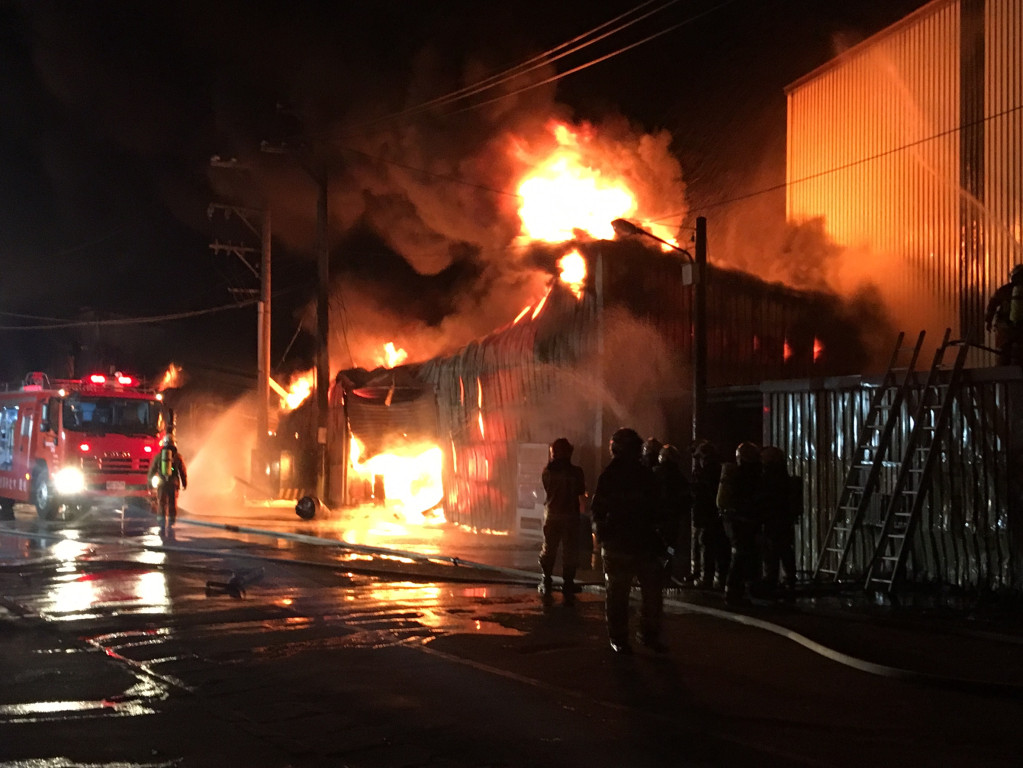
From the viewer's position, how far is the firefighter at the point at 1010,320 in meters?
10.4

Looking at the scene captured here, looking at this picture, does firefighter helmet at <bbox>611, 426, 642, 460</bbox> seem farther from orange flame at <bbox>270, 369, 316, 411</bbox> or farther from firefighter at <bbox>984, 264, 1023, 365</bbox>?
orange flame at <bbox>270, 369, 316, 411</bbox>

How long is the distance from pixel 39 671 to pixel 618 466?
4243 mm

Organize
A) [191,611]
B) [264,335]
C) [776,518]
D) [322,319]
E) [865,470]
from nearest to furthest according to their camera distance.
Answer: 1. [191,611]
2. [776,518]
3. [865,470]
4. [322,319]
5. [264,335]

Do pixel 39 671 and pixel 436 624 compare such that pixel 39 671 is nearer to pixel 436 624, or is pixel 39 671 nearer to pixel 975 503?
pixel 436 624

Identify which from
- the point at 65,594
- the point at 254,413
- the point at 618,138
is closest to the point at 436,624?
the point at 65,594

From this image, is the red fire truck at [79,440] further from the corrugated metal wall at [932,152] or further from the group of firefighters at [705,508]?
the corrugated metal wall at [932,152]

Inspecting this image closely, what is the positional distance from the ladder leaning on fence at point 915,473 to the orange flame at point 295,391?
Result: 19719 mm

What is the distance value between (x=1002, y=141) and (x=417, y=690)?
14746mm

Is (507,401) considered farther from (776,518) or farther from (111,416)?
(776,518)

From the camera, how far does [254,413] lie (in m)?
31.3

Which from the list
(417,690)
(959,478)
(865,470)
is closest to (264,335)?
(865,470)

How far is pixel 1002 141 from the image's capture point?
54.6ft

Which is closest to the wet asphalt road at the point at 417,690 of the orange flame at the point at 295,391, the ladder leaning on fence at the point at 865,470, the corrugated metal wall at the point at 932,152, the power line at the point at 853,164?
the ladder leaning on fence at the point at 865,470

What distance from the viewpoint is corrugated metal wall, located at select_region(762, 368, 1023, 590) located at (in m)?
9.93
